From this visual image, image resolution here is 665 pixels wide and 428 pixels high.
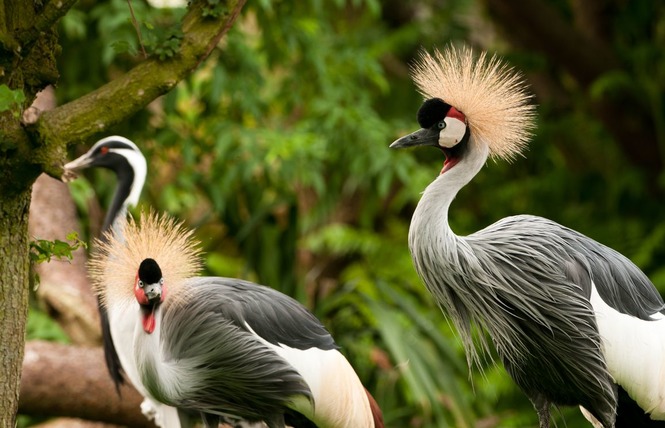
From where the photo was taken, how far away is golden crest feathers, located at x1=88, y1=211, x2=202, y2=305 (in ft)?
8.30

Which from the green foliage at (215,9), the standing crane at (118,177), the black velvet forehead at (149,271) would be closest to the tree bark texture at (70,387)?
the standing crane at (118,177)

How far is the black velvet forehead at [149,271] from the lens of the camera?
240 cm

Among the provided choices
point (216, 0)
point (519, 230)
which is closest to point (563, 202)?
point (519, 230)

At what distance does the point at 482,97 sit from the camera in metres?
2.44

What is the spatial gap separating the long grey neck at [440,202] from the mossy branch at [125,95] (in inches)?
25.2

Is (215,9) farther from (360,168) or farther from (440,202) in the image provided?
(360,168)

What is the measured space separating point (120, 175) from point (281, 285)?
1159mm

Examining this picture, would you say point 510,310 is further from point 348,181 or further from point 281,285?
point 348,181

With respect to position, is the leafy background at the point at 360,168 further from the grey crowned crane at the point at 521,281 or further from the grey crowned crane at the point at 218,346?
the grey crowned crane at the point at 521,281

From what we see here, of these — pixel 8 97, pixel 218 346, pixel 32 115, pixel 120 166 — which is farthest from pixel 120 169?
pixel 8 97

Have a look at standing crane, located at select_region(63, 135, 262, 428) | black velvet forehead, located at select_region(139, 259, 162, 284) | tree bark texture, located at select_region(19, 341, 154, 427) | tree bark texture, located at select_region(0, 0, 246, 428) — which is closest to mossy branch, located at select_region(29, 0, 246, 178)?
tree bark texture, located at select_region(0, 0, 246, 428)

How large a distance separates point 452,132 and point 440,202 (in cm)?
18

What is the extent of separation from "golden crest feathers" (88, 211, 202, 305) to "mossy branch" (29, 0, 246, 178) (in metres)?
0.53

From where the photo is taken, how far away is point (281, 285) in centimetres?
454
